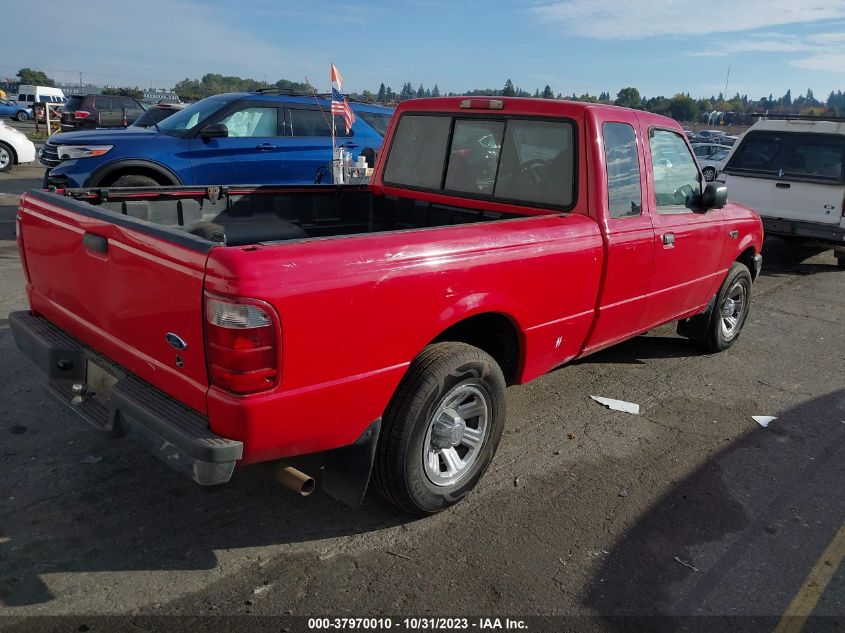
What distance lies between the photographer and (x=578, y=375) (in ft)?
18.0

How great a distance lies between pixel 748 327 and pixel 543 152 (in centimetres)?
405

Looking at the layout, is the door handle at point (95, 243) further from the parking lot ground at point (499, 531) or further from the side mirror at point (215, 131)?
the side mirror at point (215, 131)

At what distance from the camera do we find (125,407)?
283 centimetres

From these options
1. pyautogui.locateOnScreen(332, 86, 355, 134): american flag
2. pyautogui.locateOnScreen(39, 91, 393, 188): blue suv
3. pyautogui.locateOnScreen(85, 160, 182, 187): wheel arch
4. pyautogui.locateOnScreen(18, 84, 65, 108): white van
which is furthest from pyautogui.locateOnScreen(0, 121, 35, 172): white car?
pyautogui.locateOnScreen(18, 84, 65, 108): white van

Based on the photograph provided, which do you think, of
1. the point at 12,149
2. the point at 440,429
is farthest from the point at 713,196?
the point at 12,149

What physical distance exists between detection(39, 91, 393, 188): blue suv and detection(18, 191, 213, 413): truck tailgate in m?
5.48

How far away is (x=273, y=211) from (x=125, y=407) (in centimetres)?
237

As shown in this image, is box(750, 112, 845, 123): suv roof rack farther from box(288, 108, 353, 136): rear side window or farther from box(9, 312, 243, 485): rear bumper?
box(9, 312, 243, 485): rear bumper

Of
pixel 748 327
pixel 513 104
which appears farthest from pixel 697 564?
pixel 748 327

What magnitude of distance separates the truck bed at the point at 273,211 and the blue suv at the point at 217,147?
4397 millimetres

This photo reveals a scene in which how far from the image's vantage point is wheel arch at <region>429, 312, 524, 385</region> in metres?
3.63

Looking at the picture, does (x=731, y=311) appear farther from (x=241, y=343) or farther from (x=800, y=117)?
(x=800, y=117)

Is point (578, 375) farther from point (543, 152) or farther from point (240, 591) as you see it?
point (240, 591)

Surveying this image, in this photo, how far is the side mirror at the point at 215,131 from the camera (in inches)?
356
